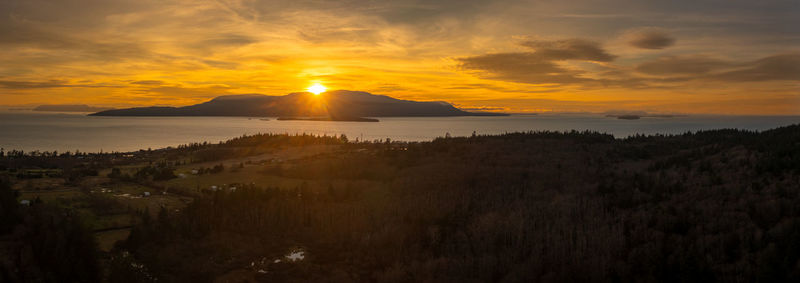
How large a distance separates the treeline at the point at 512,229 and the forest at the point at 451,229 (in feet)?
0.10

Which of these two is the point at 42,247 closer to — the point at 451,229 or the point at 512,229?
the point at 451,229

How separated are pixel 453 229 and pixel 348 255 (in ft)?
7.36

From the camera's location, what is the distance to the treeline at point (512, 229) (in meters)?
6.16

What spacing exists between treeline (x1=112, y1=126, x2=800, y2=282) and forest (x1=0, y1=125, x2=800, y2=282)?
0.03 metres

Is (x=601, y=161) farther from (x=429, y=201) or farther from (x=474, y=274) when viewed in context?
(x=474, y=274)

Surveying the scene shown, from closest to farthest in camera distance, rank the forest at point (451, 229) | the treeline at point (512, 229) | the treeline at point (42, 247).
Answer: the treeline at point (42, 247) → the forest at point (451, 229) → the treeline at point (512, 229)

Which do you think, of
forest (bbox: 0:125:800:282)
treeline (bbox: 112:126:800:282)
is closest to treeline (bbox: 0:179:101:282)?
forest (bbox: 0:125:800:282)

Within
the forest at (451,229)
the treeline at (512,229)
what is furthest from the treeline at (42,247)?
the treeline at (512,229)

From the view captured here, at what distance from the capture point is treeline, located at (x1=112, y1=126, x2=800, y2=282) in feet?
20.2

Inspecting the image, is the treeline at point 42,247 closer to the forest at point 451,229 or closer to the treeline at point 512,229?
→ the forest at point 451,229

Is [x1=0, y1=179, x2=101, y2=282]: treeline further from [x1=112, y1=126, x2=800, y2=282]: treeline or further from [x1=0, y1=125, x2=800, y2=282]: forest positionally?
[x1=112, y1=126, x2=800, y2=282]: treeline

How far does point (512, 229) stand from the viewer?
7773 millimetres

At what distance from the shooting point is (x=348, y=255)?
7375 millimetres

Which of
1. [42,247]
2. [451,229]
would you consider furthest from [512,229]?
[42,247]
